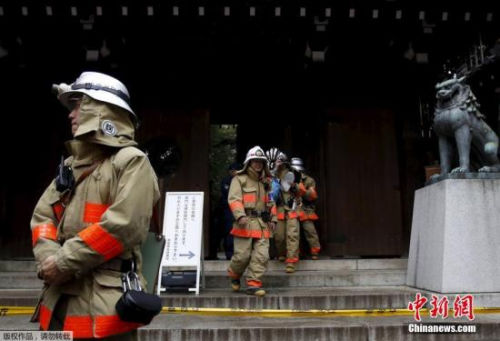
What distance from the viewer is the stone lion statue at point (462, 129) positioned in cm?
632

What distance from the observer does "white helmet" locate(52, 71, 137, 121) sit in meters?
2.28

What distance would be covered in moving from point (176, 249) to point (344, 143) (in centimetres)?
493

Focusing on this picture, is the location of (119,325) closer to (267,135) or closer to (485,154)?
(485,154)

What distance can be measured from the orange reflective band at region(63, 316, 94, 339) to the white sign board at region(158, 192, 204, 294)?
423 centimetres

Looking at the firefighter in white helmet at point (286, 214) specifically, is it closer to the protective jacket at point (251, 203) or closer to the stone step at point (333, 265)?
the stone step at point (333, 265)

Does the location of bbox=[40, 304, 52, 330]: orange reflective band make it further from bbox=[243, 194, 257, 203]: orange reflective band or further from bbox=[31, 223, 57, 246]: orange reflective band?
bbox=[243, 194, 257, 203]: orange reflective band

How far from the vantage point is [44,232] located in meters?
2.22

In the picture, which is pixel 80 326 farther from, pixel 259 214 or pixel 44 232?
pixel 259 214

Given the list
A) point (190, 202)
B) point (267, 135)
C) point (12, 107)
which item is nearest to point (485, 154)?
point (190, 202)

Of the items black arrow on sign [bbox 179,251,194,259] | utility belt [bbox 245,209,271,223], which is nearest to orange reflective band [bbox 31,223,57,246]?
utility belt [bbox 245,209,271,223]

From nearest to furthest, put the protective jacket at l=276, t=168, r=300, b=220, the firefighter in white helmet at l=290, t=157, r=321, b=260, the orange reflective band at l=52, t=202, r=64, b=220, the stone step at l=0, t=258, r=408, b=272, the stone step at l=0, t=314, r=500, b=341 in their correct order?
the orange reflective band at l=52, t=202, r=64, b=220 → the stone step at l=0, t=314, r=500, b=341 → the protective jacket at l=276, t=168, r=300, b=220 → the stone step at l=0, t=258, r=408, b=272 → the firefighter in white helmet at l=290, t=157, r=321, b=260

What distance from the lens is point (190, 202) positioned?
7.00 m

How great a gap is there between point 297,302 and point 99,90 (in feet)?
14.1

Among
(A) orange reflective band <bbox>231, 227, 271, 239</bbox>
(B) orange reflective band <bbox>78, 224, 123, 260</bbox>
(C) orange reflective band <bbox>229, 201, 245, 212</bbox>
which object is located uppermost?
(C) orange reflective band <bbox>229, 201, 245, 212</bbox>
